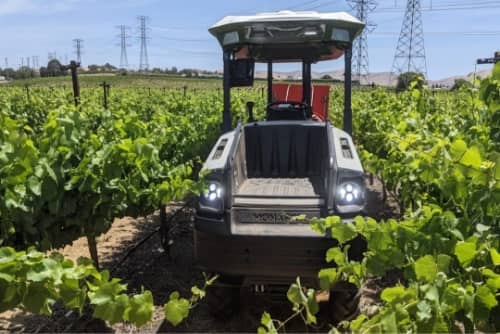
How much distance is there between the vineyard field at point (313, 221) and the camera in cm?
149

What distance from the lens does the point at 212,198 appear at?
156 inches

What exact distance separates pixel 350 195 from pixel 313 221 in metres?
2.04

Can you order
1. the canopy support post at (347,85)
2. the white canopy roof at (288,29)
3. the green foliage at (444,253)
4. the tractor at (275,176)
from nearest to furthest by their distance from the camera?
the green foliage at (444,253)
the tractor at (275,176)
the white canopy roof at (288,29)
the canopy support post at (347,85)

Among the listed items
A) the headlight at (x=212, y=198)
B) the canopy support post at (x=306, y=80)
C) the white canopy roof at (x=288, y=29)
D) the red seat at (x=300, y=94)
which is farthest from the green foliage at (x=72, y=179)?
the red seat at (x=300, y=94)

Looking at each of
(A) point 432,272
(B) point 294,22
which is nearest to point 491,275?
(A) point 432,272

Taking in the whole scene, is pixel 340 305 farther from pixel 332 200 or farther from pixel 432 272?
pixel 432 272

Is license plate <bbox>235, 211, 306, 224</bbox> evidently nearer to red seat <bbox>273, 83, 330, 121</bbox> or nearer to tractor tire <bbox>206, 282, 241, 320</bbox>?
tractor tire <bbox>206, 282, 241, 320</bbox>

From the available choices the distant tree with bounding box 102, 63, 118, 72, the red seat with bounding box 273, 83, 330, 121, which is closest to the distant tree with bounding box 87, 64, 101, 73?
the distant tree with bounding box 102, 63, 118, 72

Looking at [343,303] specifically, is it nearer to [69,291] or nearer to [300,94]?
[69,291]

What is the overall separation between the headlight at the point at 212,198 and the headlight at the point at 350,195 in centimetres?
89

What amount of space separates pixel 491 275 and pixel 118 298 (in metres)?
1.12

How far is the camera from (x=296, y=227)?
12.4 ft

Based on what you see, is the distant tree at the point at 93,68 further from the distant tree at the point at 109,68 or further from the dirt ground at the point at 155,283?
the dirt ground at the point at 155,283

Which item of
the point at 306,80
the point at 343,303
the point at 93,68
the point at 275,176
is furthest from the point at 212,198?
the point at 93,68
